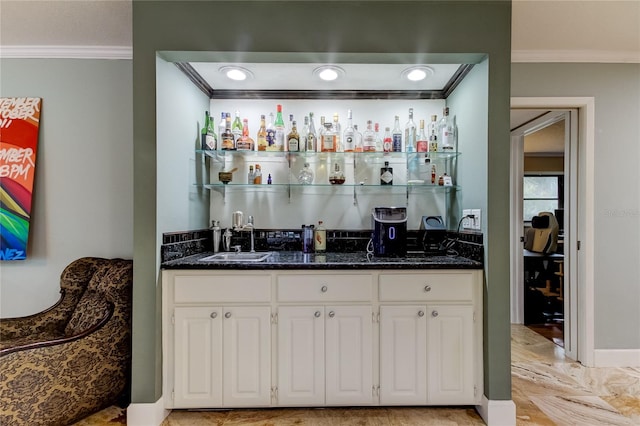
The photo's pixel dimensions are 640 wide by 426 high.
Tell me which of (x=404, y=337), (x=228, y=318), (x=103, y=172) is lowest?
(x=404, y=337)

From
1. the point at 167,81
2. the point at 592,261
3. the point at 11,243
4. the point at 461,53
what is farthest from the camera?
the point at 592,261

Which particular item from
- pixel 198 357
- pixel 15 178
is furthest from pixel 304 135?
pixel 15 178

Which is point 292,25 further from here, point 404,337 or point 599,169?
point 599,169

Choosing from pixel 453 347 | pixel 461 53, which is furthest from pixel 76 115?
pixel 453 347

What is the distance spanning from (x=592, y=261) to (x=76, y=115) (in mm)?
4118

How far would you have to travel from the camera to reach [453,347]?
186cm

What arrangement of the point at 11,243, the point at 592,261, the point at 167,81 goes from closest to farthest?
the point at 167,81
the point at 11,243
the point at 592,261

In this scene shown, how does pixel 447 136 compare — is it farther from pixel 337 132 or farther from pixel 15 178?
pixel 15 178

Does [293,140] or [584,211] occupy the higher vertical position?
[293,140]

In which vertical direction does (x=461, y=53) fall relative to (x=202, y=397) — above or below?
above

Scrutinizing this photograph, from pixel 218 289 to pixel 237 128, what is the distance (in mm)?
1307

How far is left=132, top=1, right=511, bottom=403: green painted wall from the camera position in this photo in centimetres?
182

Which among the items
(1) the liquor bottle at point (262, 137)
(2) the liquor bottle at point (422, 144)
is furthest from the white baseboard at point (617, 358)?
(1) the liquor bottle at point (262, 137)

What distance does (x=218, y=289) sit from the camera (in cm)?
185
